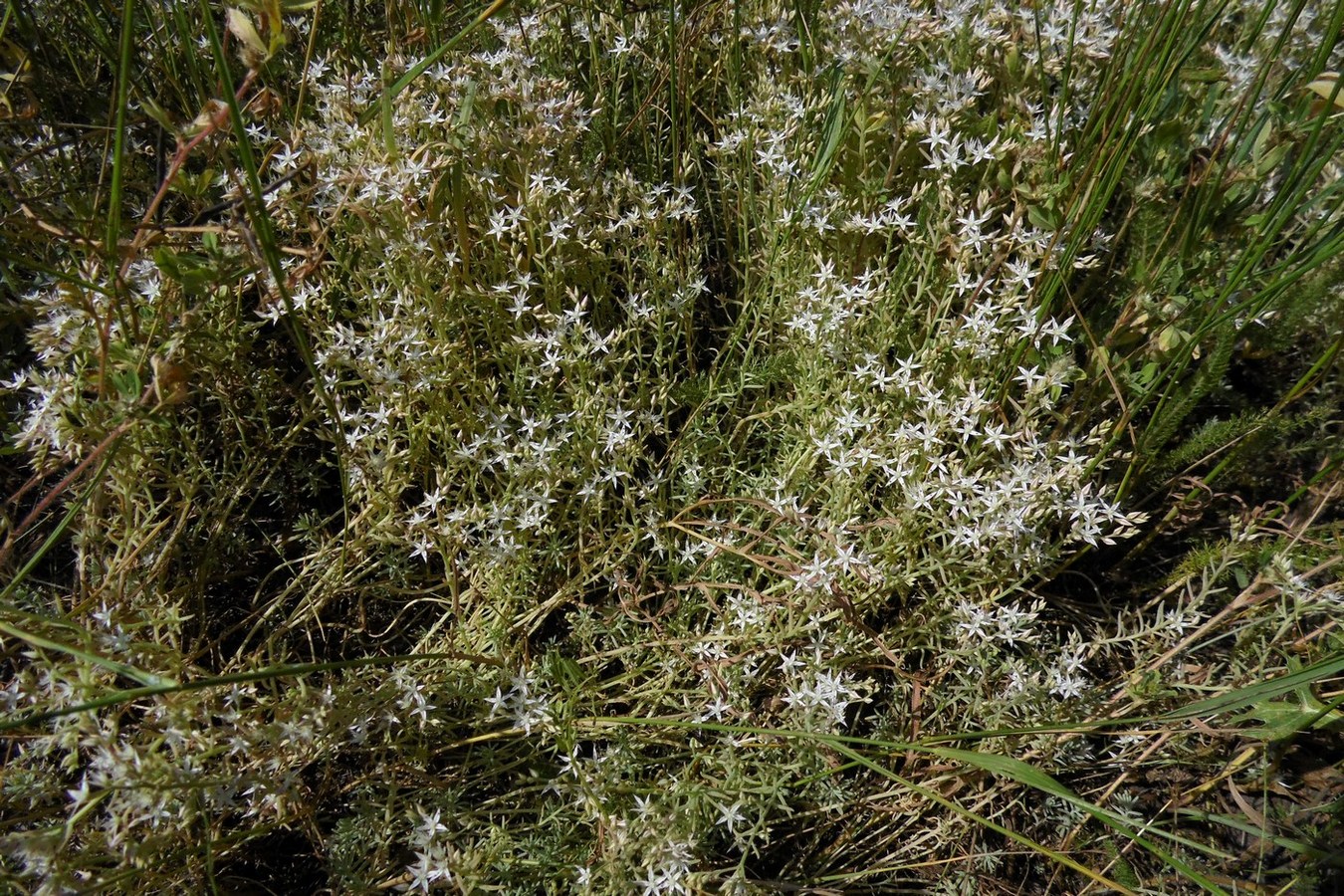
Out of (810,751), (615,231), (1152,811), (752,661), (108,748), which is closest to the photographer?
(108,748)

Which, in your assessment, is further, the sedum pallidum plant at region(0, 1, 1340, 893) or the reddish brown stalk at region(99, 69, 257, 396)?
the sedum pallidum plant at region(0, 1, 1340, 893)

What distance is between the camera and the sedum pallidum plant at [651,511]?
1.75 meters

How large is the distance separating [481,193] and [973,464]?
1.31 meters

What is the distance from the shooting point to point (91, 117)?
241 centimetres

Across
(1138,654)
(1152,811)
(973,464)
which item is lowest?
(1152,811)

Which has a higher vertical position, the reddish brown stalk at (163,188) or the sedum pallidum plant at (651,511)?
the reddish brown stalk at (163,188)

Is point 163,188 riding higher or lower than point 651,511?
higher

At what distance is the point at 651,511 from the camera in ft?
7.04

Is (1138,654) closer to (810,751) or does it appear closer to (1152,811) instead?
(1152,811)

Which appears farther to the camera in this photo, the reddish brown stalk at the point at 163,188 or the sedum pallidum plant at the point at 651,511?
the sedum pallidum plant at the point at 651,511

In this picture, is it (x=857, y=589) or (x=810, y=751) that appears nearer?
(x=810, y=751)

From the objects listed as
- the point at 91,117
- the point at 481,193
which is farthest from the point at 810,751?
the point at 91,117

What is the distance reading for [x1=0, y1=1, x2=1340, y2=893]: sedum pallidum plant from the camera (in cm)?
175

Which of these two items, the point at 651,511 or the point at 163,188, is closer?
the point at 163,188
